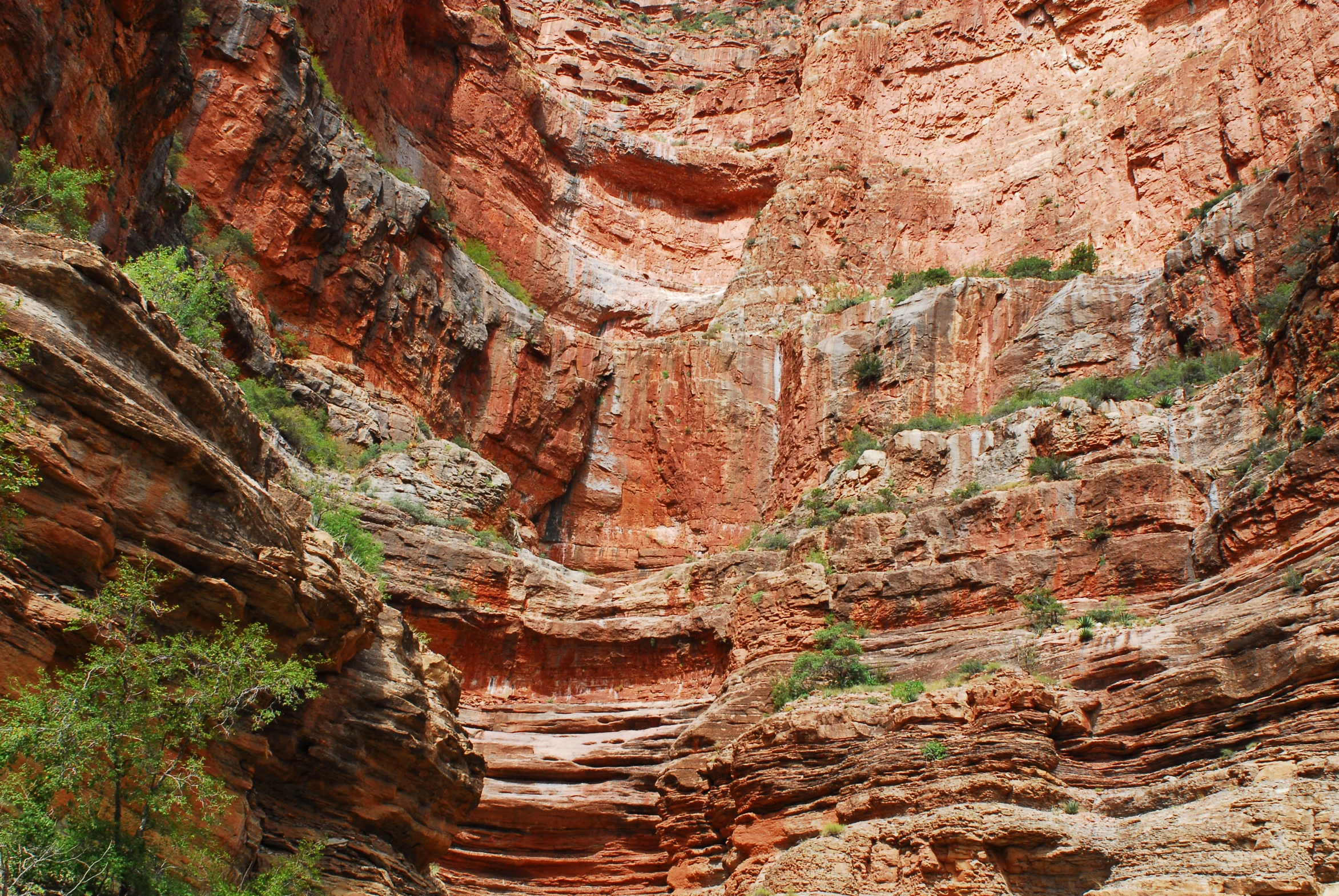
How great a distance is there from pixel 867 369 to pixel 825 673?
A: 14.4m

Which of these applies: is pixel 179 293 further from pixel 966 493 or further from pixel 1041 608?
pixel 966 493

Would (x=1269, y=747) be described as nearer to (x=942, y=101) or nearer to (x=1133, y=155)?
(x=1133, y=155)

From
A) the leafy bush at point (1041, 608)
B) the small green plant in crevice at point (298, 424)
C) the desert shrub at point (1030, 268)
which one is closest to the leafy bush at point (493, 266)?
the small green plant in crevice at point (298, 424)

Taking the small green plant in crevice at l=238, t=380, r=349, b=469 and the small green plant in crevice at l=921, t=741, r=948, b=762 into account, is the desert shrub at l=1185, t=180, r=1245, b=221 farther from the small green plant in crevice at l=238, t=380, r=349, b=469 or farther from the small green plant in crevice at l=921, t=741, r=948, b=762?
the small green plant in crevice at l=238, t=380, r=349, b=469

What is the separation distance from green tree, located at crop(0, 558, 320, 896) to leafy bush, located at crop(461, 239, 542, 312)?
3024 centimetres

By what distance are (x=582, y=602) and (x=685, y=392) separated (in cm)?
1309

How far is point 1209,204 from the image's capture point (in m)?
35.1

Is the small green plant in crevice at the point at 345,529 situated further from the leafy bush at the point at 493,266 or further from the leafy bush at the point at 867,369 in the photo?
the leafy bush at the point at 493,266

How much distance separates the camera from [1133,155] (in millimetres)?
39375

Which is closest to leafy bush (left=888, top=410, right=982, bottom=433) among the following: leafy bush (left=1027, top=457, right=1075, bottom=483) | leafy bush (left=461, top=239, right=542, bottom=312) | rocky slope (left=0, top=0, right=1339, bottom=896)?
rocky slope (left=0, top=0, right=1339, bottom=896)

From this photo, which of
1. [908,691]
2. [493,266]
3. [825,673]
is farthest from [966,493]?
[493,266]

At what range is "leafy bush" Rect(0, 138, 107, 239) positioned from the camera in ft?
43.3

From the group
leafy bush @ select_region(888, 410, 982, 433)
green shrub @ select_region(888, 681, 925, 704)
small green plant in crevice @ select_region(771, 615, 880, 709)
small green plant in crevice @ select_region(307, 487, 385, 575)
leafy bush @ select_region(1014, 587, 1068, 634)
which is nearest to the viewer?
small green plant in crevice @ select_region(307, 487, 385, 575)

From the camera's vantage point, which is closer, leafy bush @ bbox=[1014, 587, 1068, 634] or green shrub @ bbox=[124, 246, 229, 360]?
green shrub @ bbox=[124, 246, 229, 360]
